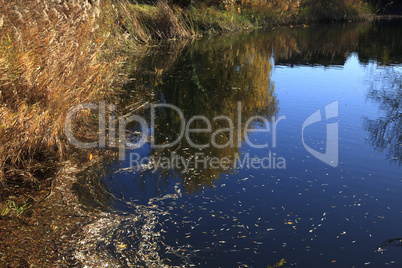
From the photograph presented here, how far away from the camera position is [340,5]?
30.3 meters

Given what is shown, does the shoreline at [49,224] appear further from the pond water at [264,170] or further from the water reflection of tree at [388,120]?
the water reflection of tree at [388,120]

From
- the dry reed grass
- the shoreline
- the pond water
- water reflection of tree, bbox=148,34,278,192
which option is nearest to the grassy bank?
the dry reed grass

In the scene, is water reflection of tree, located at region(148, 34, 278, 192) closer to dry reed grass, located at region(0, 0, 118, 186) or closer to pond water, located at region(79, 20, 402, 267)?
pond water, located at region(79, 20, 402, 267)

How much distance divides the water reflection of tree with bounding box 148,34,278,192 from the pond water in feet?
0.10

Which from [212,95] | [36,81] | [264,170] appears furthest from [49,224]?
[212,95]

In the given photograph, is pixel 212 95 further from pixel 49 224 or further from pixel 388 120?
pixel 49 224

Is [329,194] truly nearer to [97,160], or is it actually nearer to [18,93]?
[97,160]

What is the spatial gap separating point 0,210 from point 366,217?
376cm

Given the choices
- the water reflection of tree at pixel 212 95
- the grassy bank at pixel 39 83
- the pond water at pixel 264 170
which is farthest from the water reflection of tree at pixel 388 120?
the grassy bank at pixel 39 83

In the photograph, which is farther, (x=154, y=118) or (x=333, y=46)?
(x=333, y=46)

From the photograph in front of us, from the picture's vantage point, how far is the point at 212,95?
10.1 m

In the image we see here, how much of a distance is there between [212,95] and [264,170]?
13.7ft

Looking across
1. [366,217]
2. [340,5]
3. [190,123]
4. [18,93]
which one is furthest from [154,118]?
Result: [340,5]

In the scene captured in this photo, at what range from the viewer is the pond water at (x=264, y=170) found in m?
4.39
